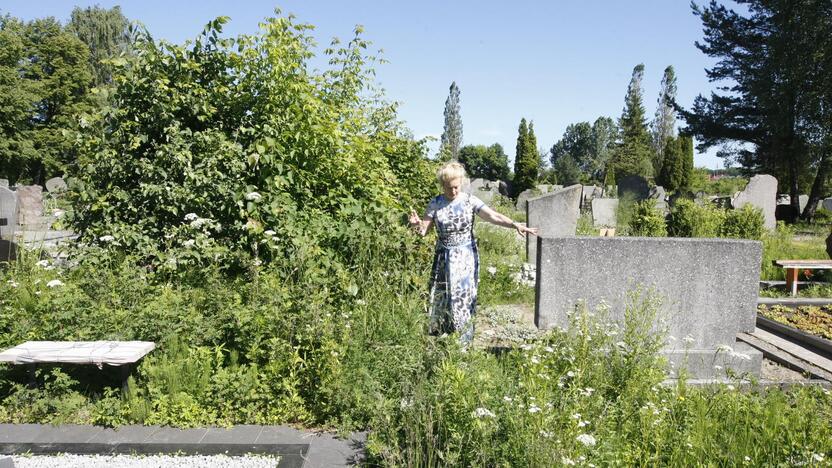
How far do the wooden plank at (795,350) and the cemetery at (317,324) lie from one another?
34 mm

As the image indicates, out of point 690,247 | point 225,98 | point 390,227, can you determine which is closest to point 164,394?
point 390,227

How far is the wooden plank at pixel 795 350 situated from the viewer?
16.8 feet

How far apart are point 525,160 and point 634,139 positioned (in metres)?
9.09

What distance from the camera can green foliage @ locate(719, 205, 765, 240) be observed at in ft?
35.0

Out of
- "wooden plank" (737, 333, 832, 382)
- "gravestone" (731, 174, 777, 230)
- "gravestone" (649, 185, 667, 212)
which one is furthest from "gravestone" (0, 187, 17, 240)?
"gravestone" (731, 174, 777, 230)

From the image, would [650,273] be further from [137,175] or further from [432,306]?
[137,175]

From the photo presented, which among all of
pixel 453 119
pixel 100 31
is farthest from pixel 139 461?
pixel 453 119

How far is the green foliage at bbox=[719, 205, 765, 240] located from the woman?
8206 mm

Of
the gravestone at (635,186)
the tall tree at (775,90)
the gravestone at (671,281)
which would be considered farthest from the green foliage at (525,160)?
the gravestone at (671,281)

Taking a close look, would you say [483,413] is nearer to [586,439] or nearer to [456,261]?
[586,439]

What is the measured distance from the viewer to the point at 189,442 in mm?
3506

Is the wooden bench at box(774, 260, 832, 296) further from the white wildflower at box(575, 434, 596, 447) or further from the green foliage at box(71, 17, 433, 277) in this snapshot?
the white wildflower at box(575, 434, 596, 447)

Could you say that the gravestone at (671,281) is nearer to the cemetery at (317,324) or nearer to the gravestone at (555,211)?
the cemetery at (317,324)

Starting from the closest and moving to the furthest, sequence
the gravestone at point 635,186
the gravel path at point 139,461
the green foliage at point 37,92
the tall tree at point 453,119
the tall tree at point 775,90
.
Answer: the gravel path at point 139,461
the gravestone at point 635,186
the tall tree at point 775,90
the green foliage at point 37,92
the tall tree at point 453,119
